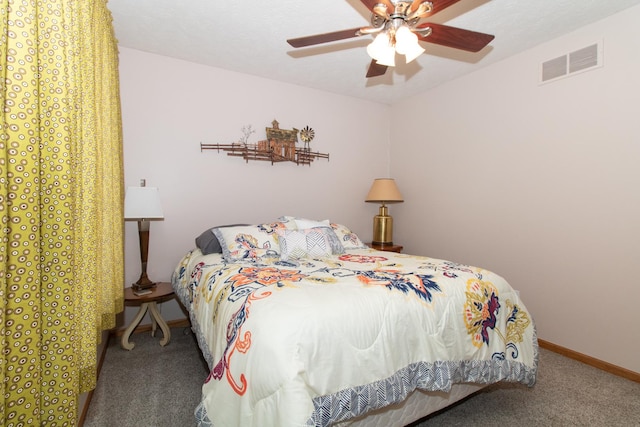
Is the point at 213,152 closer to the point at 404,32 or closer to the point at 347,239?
the point at 347,239

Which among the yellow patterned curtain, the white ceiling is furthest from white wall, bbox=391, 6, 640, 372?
the yellow patterned curtain

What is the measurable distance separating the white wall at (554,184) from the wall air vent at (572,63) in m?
0.05

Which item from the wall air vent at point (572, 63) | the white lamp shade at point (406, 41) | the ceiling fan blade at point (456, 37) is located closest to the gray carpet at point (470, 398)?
the white lamp shade at point (406, 41)

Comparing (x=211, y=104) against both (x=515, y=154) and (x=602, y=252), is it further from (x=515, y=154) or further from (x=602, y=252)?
(x=602, y=252)

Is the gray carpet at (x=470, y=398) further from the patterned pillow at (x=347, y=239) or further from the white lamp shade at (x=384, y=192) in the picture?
the white lamp shade at (x=384, y=192)

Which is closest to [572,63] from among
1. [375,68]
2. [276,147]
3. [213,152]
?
[375,68]

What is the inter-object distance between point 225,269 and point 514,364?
70.2 inches

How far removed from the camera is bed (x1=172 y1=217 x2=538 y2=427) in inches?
44.6

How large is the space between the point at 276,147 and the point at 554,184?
2.60 metres

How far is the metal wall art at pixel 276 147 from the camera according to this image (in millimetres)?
3176

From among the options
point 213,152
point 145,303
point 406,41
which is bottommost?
point 145,303

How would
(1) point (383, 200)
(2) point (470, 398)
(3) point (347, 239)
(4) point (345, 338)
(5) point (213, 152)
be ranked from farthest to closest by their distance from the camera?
(1) point (383, 200) < (5) point (213, 152) < (3) point (347, 239) < (2) point (470, 398) < (4) point (345, 338)

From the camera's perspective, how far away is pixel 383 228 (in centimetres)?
377

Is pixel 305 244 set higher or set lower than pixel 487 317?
higher
